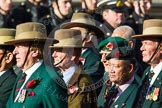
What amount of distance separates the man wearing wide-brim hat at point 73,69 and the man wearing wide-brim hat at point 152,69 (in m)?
0.54

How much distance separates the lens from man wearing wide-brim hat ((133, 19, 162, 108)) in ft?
26.4

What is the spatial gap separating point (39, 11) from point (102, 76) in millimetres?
3431

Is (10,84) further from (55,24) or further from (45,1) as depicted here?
(45,1)

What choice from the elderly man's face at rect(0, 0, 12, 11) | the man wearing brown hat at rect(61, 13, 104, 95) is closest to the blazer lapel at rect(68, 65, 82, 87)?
the man wearing brown hat at rect(61, 13, 104, 95)

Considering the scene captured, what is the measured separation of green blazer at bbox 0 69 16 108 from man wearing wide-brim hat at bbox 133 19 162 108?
1.46 metres

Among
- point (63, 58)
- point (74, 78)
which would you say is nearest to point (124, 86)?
point (74, 78)

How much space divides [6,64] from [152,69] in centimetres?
171

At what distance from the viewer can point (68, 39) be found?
27.1 feet


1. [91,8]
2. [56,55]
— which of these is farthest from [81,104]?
[91,8]

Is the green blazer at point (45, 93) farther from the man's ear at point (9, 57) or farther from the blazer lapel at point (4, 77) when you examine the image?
the man's ear at point (9, 57)

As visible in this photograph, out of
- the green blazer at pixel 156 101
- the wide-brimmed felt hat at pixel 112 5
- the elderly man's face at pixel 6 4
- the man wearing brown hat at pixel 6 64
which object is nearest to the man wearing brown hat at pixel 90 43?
the man wearing brown hat at pixel 6 64

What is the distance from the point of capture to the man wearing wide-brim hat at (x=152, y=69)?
26.4 feet

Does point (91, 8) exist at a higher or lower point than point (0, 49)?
lower

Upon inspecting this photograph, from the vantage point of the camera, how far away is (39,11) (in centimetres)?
1248
